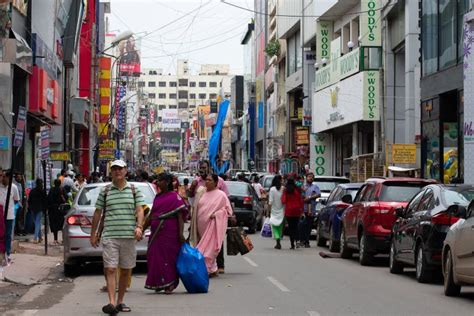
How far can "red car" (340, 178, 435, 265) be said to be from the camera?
17.7 metres

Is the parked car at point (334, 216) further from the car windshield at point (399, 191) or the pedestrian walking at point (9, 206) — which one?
the pedestrian walking at point (9, 206)

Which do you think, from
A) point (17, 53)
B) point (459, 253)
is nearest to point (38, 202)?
point (17, 53)

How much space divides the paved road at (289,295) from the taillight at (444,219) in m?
1.00

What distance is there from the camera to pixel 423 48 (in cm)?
3409

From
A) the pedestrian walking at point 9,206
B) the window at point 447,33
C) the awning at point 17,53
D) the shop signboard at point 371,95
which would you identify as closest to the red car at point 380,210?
the pedestrian walking at point 9,206

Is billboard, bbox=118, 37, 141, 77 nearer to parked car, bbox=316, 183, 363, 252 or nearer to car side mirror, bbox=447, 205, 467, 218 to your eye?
parked car, bbox=316, 183, 363, 252

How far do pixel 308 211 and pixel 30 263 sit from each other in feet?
26.3

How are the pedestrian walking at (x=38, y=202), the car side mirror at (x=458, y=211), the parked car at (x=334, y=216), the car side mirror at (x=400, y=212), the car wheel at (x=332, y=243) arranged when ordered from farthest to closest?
the pedestrian walking at (x=38, y=202) < the car wheel at (x=332, y=243) < the parked car at (x=334, y=216) < the car side mirror at (x=400, y=212) < the car side mirror at (x=458, y=211)

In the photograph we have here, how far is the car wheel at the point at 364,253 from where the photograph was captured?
59.3 ft

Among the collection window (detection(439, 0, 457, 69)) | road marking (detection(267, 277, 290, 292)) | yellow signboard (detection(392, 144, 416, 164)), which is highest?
window (detection(439, 0, 457, 69))

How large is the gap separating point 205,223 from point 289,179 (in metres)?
A: 7.84

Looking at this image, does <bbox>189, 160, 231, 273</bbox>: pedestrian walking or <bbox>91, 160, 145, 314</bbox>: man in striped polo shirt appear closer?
<bbox>91, 160, 145, 314</bbox>: man in striped polo shirt

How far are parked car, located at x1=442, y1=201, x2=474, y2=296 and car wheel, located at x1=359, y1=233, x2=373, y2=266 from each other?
4601 millimetres

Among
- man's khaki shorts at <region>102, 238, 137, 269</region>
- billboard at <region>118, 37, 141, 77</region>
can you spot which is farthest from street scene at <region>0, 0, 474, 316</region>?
billboard at <region>118, 37, 141, 77</region>
